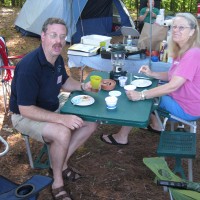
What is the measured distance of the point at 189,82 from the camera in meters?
2.77

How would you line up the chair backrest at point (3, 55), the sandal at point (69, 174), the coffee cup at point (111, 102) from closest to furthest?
the coffee cup at point (111, 102)
the sandal at point (69, 174)
the chair backrest at point (3, 55)

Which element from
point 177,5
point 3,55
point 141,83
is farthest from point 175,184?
point 177,5

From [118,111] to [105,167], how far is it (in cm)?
93

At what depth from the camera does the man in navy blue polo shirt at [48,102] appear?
7.98 feet

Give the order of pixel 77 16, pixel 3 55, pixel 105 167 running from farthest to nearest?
pixel 77 16, pixel 3 55, pixel 105 167

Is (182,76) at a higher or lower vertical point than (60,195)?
higher

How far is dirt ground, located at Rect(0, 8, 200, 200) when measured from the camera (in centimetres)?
274

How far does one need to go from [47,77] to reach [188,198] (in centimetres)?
143

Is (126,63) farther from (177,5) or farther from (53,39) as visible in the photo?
(177,5)

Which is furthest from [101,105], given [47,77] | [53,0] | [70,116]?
[53,0]

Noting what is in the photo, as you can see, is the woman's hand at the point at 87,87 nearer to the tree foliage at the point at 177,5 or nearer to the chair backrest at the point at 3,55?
the chair backrest at the point at 3,55

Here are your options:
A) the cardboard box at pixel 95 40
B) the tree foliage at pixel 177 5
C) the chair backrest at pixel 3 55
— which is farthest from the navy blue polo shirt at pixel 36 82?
the tree foliage at pixel 177 5

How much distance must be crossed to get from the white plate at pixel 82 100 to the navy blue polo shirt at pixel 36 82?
25cm

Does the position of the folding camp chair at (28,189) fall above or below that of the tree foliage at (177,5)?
below
